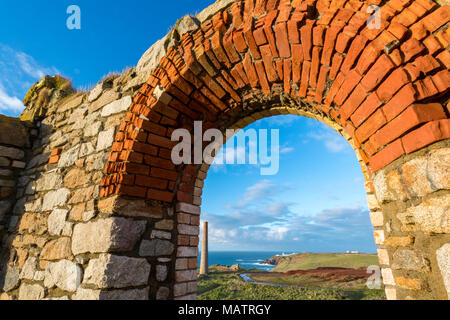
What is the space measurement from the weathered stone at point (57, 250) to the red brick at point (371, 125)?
2801mm

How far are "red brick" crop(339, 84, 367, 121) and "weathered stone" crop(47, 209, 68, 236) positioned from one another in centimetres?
293

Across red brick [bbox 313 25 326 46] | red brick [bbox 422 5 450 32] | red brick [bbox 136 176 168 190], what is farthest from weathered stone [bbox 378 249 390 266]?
red brick [bbox 136 176 168 190]

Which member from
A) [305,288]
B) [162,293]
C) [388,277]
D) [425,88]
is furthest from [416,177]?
[305,288]

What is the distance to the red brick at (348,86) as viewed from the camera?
5.04 ft

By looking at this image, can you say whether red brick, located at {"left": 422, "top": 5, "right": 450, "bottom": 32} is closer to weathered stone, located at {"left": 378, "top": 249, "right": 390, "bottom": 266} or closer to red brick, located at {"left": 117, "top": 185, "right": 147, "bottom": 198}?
weathered stone, located at {"left": 378, "top": 249, "right": 390, "bottom": 266}

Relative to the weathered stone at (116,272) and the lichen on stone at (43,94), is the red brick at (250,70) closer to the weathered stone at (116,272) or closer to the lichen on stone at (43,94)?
the weathered stone at (116,272)

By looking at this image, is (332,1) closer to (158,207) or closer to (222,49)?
(222,49)

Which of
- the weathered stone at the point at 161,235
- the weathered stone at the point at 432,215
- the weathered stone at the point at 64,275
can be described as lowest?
the weathered stone at the point at 64,275

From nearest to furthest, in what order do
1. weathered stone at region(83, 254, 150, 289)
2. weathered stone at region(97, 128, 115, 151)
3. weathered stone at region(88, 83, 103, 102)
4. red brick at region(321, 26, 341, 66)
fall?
red brick at region(321, 26, 341, 66)
weathered stone at region(83, 254, 150, 289)
weathered stone at region(97, 128, 115, 151)
weathered stone at region(88, 83, 103, 102)

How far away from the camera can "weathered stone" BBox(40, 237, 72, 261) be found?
8.18 ft

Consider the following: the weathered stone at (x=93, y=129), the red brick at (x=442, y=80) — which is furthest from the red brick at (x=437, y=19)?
the weathered stone at (x=93, y=129)

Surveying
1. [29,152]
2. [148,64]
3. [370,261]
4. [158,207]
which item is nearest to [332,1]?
[148,64]

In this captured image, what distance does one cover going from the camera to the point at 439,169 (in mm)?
1130

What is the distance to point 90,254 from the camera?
2271 millimetres
